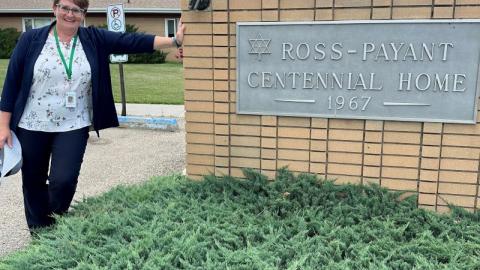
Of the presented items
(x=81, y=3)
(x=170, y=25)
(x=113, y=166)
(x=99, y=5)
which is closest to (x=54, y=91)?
(x=81, y=3)

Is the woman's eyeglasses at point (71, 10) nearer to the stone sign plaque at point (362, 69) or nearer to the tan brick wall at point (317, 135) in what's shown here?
the tan brick wall at point (317, 135)

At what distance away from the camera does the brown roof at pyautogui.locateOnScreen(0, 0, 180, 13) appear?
2684cm

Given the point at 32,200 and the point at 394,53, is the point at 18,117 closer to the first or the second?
the point at 32,200

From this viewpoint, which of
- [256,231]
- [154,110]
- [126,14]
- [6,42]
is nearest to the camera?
[256,231]

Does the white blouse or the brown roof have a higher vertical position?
the brown roof

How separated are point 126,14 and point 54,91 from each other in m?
25.5

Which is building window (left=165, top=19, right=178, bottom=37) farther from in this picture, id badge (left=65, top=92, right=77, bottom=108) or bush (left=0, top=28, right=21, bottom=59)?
id badge (left=65, top=92, right=77, bottom=108)

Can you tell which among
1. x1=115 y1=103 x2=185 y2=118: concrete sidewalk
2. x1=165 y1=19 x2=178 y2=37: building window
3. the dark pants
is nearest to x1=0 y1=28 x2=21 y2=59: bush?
x1=165 y1=19 x2=178 y2=37: building window

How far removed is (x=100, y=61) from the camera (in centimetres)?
325

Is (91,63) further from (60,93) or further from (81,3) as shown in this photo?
(81,3)

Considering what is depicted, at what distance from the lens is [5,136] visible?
311 centimetres

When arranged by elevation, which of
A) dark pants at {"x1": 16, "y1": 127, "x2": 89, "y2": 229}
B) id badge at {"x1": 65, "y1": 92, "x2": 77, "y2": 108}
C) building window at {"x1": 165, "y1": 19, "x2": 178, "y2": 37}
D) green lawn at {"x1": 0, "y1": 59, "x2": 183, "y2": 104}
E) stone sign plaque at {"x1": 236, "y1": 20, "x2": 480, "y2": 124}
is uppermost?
building window at {"x1": 165, "y1": 19, "x2": 178, "y2": 37}

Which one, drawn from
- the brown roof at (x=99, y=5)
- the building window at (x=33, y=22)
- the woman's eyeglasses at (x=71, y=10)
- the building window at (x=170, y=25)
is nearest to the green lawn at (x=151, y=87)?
the building window at (x=170, y=25)

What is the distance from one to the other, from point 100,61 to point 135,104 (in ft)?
25.7
